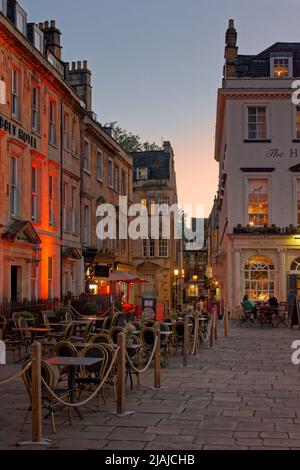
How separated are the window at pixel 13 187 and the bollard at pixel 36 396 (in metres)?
14.5

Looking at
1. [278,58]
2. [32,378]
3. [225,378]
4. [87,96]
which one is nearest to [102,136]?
[87,96]

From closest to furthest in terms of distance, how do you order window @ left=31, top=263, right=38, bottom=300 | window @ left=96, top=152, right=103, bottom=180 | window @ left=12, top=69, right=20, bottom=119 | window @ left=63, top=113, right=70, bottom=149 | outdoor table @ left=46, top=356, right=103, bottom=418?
outdoor table @ left=46, top=356, right=103, bottom=418, window @ left=12, top=69, right=20, bottom=119, window @ left=31, top=263, right=38, bottom=300, window @ left=63, top=113, right=70, bottom=149, window @ left=96, top=152, right=103, bottom=180

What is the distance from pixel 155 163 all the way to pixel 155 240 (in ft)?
27.6

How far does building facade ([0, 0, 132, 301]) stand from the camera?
71.3 ft

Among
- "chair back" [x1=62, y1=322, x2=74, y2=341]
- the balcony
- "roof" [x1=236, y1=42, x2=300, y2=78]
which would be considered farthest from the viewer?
"roof" [x1=236, y1=42, x2=300, y2=78]

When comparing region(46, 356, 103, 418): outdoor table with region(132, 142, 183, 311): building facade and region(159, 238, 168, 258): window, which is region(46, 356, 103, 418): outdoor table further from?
region(159, 238, 168, 258): window

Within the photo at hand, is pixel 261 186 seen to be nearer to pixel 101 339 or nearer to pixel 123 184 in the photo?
pixel 123 184

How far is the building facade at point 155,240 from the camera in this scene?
55.0 m

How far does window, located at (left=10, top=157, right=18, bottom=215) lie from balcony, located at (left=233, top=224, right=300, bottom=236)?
44.7 ft

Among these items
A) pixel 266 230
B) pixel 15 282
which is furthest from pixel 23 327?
pixel 266 230

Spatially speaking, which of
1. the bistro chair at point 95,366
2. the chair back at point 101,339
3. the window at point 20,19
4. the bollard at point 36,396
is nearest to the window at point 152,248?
the window at point 20,19

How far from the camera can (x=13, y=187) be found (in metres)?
22.6

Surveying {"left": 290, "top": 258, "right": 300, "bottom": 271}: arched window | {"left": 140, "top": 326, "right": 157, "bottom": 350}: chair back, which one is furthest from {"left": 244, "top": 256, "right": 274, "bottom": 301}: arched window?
{"left": 140, "top": 326, "right": 157, "bottom": 350}: chair back

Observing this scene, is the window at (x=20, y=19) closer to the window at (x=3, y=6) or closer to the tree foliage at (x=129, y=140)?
the window at (x=3, y=6)
